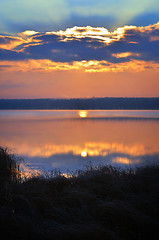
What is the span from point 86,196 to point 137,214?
4.64ft

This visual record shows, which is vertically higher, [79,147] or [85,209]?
A: [79,147]

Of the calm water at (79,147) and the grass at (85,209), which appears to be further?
the calm water at (79,147)

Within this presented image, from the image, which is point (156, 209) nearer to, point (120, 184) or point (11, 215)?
point (120, 184)

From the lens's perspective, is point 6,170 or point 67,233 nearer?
point 67,233

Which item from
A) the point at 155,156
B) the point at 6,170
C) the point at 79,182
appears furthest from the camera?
the point at 155,156

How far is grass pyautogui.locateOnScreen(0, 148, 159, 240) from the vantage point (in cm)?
496

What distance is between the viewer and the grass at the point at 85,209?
496 cm

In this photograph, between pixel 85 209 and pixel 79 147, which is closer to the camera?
pixel 85 209

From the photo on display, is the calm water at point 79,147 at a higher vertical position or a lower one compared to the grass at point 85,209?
higher

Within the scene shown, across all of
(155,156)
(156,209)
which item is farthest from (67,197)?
(155,156)

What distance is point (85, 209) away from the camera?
236 inches

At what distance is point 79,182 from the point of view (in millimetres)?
7945

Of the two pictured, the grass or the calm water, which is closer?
the grass

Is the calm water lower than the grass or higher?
higher
